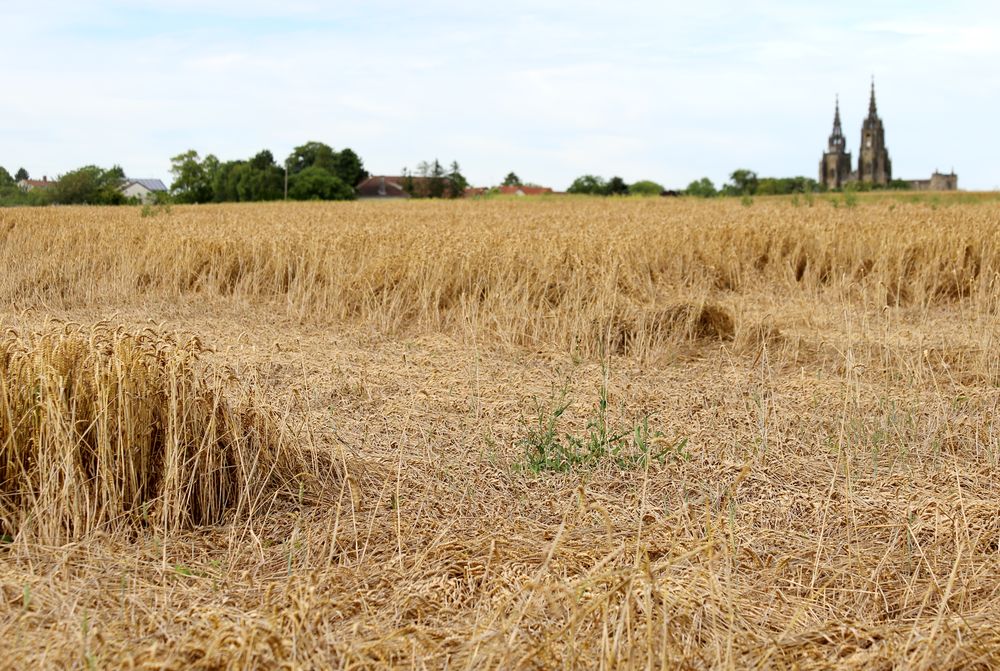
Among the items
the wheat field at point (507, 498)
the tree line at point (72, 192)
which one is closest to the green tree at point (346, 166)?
the tree line at point (72, 192)

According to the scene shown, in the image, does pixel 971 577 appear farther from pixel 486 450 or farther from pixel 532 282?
pixel 532 282

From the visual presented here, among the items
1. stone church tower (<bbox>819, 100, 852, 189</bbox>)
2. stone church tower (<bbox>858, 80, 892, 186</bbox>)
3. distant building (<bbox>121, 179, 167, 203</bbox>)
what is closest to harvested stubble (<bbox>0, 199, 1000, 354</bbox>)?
distant building (<bbox>121, 179, 167, 203</bbox>)

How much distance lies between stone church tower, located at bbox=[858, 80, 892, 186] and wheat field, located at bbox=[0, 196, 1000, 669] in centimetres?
11276

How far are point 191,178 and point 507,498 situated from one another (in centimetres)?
7769

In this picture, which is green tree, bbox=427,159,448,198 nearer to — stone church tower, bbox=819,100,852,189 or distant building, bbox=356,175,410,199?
distant building, bbox=356,175,410,199

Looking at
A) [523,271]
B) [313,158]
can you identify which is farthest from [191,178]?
[523,271]

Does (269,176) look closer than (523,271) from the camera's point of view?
No

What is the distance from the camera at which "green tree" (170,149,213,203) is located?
247ft

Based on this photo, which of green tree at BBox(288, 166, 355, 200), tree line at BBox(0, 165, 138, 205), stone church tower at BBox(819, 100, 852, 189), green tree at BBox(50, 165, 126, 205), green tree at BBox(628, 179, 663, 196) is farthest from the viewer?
stone church tower at BBox(819, 100, 852, 189)

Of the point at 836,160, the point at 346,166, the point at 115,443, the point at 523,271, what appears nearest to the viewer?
the point at 115,443

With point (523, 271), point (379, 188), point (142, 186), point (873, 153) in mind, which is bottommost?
point (523, 271)

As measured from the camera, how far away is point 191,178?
7544 cm

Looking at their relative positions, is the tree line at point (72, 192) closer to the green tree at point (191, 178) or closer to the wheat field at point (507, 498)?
the green tree at point (191, 178)

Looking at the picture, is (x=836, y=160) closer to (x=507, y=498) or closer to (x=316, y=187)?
(x=316, y=187)
